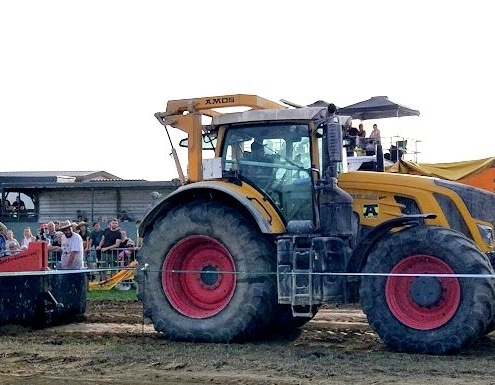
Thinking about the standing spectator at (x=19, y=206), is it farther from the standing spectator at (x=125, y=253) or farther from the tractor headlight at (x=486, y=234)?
the tractor headlight at (x=486, y=234)

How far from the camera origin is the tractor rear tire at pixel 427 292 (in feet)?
27.5

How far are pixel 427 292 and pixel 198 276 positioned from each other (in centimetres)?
263

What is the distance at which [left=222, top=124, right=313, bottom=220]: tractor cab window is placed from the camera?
9.65 meters

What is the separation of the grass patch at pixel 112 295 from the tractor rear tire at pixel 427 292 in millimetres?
7334

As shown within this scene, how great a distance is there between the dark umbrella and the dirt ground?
37.2 ft

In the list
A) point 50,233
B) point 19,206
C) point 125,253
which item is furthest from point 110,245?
point 19,206

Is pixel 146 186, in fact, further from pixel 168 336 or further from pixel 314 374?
pixel 314 374

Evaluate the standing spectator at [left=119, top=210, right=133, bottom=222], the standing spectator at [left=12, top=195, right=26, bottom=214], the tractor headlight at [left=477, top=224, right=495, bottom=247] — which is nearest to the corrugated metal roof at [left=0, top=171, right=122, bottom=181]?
the standing spectator at [left=12, top=195, right=26, bottom=214]

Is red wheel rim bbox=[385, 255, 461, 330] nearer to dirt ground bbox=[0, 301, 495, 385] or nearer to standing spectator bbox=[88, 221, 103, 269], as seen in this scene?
dirt ground bbox=[0, 301, 495, 385]

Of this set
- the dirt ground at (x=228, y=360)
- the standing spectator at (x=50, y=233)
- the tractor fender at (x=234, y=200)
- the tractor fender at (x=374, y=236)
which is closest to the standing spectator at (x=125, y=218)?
the standing spectator at (x=50, y=233)

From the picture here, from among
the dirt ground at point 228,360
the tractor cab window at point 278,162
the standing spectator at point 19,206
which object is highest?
the standing spectator at point 19,206

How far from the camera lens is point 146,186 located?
26.7m

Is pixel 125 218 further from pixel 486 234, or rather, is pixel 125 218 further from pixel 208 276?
pixel 486 234

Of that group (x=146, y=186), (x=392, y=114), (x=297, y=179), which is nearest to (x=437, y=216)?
(x=297, y=179)
